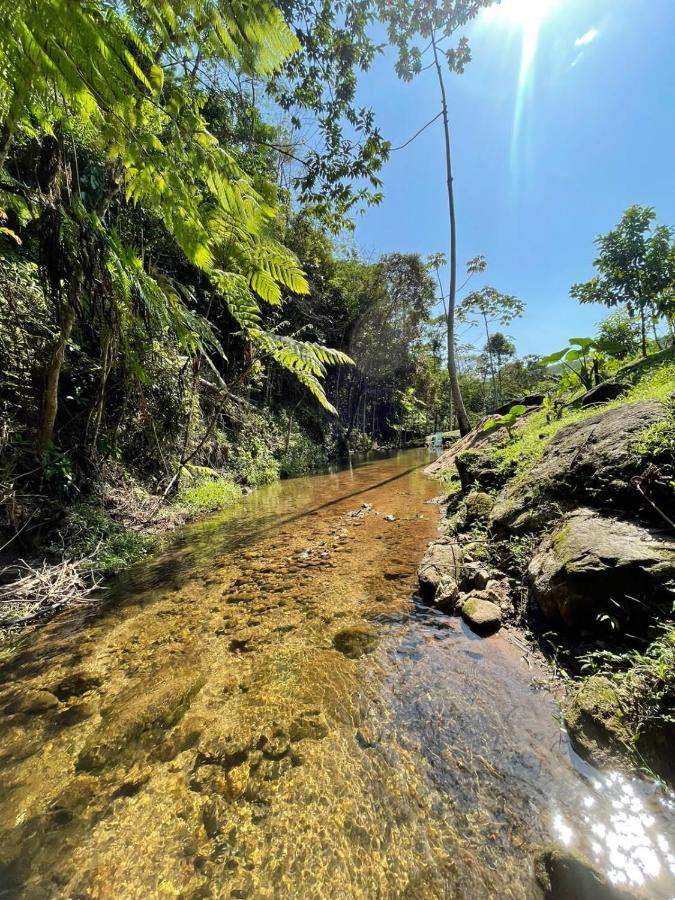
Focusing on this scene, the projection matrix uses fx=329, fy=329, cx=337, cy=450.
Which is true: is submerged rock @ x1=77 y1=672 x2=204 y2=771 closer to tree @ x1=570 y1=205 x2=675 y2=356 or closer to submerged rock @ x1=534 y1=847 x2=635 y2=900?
submerged rock @ x1=534 y1=847 x2=635 y2=900

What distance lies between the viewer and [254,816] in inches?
53.6

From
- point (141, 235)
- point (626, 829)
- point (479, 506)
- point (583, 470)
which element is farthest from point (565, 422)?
point (141, 235)

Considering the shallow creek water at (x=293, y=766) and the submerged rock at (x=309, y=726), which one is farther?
the submerged rock at (x=309, y=726)

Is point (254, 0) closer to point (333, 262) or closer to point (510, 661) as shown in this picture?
point (510, 661)

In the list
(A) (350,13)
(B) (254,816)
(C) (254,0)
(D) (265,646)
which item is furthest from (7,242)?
(B) (254,816)

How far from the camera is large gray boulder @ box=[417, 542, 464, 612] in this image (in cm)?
279

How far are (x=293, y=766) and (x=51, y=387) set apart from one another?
14.1 ft

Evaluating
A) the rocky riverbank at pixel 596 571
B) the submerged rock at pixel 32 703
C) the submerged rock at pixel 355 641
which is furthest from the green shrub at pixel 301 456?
the submerged rock at pixel 32 703

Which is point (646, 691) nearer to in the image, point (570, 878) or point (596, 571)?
point (596, 571)

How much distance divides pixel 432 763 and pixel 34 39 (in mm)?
3438

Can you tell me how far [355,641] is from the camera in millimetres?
2449

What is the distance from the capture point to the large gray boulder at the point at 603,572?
185cm

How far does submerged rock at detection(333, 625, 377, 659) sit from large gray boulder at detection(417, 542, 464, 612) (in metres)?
0.69

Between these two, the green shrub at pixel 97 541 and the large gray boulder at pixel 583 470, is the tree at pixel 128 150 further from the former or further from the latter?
the large gray boulder at pixel 583 470
